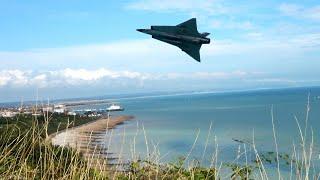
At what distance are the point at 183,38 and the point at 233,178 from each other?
2107 millimetres

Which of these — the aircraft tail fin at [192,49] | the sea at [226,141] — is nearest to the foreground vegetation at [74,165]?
the sea at [226,141]

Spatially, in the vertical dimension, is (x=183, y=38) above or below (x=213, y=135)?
above

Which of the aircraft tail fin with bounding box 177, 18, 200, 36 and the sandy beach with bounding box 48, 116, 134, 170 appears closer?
the aircraft tail fin with bounding box 177, 18, 200, 36

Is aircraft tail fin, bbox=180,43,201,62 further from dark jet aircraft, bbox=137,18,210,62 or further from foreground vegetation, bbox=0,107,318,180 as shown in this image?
foreground vegetation, bbox=0,107,318,180

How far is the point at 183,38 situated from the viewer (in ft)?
9.12

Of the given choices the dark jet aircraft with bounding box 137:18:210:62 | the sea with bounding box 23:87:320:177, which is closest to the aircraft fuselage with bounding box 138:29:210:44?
the dark jet aircraft with bounding box 137:18:210:62

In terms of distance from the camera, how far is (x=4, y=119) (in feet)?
18.8

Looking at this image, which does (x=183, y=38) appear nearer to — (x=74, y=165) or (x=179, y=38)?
(x=179, y=38)

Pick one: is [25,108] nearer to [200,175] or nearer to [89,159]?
[89,159]

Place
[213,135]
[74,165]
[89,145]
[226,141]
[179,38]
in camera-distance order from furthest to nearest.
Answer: [226,141], [213,135], [74,165], [89,145], [179,38]

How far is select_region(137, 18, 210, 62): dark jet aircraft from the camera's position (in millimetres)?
2771

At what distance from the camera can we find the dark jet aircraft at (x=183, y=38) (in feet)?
9.09

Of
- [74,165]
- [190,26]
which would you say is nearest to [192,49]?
[190,26]

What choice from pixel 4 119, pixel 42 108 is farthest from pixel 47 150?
pixel 4 119
